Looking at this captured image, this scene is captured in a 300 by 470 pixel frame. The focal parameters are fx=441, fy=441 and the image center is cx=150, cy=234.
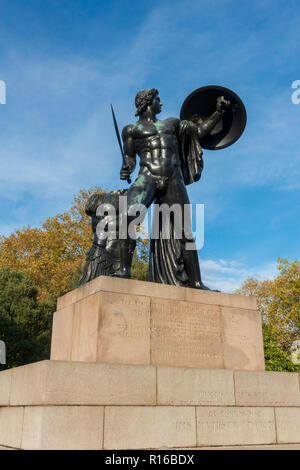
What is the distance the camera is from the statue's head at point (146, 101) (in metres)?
8.93

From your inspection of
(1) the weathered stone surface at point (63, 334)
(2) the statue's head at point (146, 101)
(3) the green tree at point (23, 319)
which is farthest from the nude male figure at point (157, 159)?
(3) the green tree at point (23, 319)

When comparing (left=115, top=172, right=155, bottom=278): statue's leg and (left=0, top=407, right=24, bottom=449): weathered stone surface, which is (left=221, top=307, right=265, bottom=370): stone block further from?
(left=0, top=407, right=24, bottom=449): weathered stone surface

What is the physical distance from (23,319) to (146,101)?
2113 cm

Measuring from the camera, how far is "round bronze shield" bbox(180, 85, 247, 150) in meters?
9.19

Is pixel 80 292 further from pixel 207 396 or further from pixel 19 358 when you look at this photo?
pixel 19 358

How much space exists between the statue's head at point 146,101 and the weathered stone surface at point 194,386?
528 centimetres

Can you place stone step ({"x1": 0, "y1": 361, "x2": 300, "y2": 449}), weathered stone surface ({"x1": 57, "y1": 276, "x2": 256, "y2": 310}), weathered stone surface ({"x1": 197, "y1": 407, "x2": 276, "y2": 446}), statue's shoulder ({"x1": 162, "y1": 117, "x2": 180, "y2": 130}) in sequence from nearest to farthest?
stone step ({"x1": 0, "y1": 361, "x2": 300, "y2": 449}) < weathered stone surface ({"x1": 197, "y1": 407, "x2": 276, "y2": 446}) < weathered stone surface ({"x1": 57, "y1": 276, "x2": 256, "y2": 310}) < statue's shoulder ({"x1": 162, "y1": 117, "x2": 180, "y2": 130})

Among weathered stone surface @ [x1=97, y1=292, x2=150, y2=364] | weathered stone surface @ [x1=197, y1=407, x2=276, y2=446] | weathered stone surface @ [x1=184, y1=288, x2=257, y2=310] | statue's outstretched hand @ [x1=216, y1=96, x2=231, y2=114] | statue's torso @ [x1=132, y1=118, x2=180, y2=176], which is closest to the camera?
weathered stone surface @ [x1=197, y1=407, x2=276, y2=446]

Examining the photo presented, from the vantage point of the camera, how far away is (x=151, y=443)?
17.8ft

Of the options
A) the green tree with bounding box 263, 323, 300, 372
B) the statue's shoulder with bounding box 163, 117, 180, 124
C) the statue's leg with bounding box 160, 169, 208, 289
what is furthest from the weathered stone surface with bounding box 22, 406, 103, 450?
the green tree with bounding box 263, 323, 300, 372

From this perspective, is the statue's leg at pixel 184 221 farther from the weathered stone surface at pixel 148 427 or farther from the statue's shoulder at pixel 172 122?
the weathered stone surface at pixel 148 427

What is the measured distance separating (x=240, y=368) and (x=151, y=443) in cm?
231

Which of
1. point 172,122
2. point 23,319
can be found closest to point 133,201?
point 172,122

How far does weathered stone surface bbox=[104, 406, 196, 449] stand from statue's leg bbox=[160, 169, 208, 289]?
2.82m
